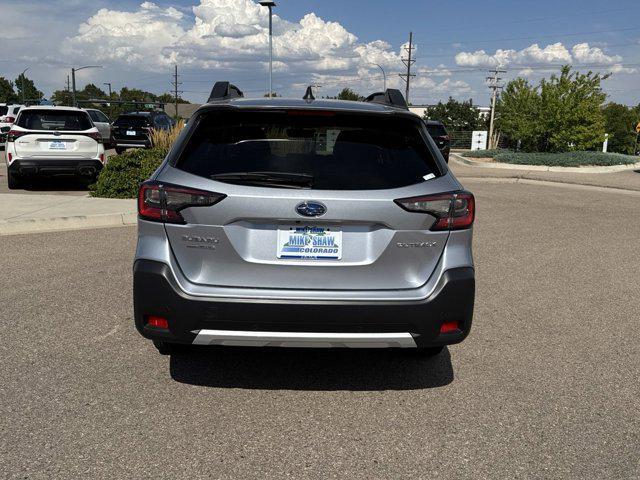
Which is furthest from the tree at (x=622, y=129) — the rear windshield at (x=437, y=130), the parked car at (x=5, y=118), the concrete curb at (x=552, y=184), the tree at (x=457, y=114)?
the parked car at (x=5, y=118)

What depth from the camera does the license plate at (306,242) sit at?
10.7ft

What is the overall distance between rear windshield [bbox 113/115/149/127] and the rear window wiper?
22203mm

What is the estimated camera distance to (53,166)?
489 inches

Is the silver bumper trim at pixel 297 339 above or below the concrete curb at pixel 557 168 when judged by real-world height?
above

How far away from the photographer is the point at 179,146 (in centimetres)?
350

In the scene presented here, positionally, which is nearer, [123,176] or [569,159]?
[123,176]

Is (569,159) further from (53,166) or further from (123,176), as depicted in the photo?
(53,166)

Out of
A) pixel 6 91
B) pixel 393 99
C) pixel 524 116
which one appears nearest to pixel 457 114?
pixel 524 116

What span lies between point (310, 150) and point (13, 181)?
1148 cm

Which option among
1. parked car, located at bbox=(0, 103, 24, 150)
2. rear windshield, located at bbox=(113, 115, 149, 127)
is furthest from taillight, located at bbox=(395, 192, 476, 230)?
parked car, located at bbox=(0, 103, 24, 150)

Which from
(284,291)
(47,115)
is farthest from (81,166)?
(284,291)

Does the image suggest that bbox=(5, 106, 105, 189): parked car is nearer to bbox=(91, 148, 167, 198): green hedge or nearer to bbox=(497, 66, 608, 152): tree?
bbox=(91, 148, 167, 198): green hedge

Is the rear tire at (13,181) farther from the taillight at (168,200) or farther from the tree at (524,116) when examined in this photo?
the tree at (524,116)

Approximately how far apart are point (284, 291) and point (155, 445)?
1.02 meters
